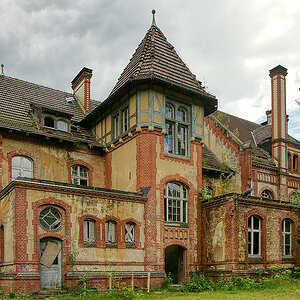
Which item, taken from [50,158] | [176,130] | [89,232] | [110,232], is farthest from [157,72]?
[89,232]

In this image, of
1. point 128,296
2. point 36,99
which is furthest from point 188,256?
point 36,99

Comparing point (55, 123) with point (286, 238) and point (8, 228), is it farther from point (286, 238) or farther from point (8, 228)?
point (286, 238)

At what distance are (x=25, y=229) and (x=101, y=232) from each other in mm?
3386

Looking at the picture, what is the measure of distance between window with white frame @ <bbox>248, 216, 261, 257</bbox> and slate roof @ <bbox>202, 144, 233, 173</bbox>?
534cm

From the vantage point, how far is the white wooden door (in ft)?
53.8

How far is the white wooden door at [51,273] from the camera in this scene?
53.8 feet

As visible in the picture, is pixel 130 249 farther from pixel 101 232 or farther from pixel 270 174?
pixel 270 174

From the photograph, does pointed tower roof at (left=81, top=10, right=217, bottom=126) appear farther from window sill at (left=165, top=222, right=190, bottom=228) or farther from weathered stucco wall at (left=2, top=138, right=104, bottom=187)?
window sill at (left=165, top=222, right=190, bottom=228)

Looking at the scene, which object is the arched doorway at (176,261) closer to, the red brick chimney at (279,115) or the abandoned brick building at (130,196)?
the abandoned brick building at (130,196)

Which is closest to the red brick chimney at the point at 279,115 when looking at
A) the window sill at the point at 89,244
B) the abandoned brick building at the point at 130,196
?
the abandoned brick building at the point at 130,196

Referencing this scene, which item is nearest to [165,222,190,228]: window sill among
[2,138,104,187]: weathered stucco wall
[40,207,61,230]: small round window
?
[2,138,104,187]: weathered stucco wall

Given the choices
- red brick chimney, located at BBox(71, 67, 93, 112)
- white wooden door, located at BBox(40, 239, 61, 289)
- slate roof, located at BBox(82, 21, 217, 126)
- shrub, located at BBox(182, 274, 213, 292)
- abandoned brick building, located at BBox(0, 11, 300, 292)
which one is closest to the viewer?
white wooden door, located at BBox(40, 239, 61, 289)

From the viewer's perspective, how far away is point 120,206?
1900cm

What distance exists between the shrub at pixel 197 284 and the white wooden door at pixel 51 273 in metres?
5.56
